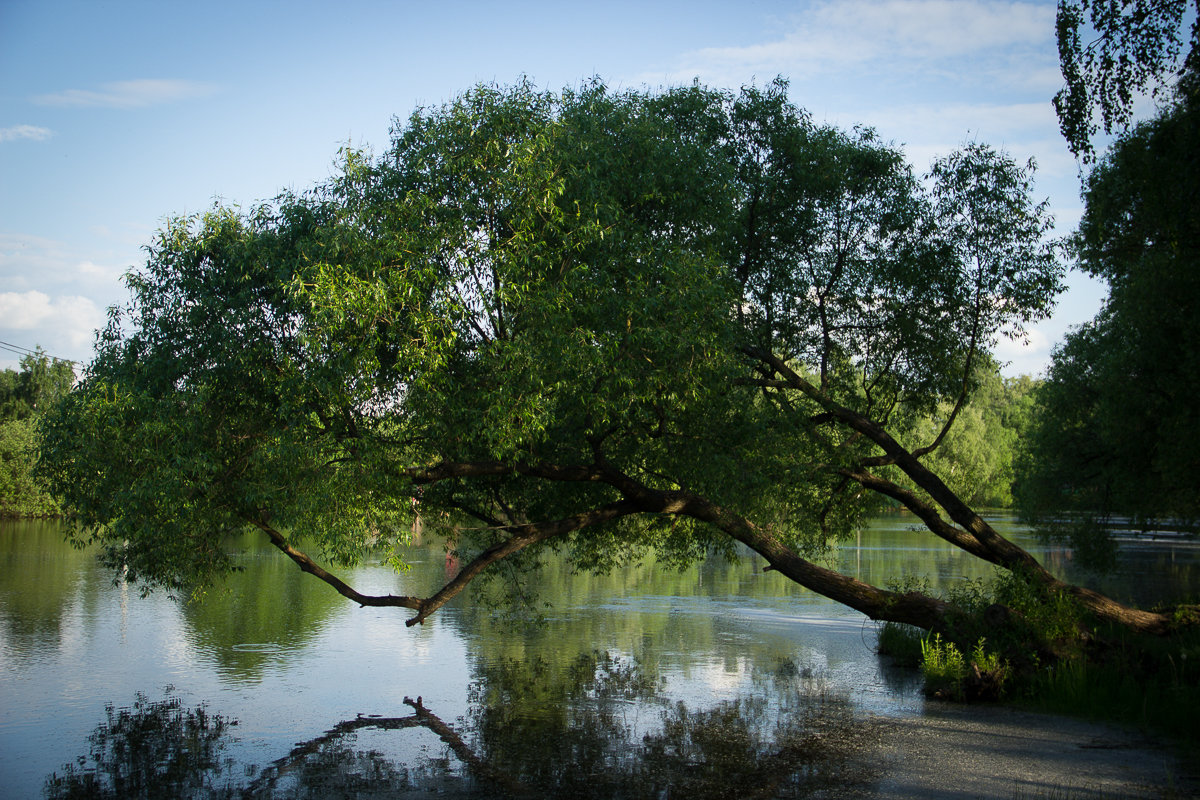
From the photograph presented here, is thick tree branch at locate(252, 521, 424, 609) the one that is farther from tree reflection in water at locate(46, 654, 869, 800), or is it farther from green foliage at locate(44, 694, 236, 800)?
green foliage at locate(44, 694, 236, 800)

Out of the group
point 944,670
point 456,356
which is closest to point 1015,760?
point 944,670

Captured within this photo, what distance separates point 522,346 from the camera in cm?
1167

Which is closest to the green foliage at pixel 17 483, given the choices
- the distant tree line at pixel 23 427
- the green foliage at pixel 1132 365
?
the distant tree line at pixel 23 427

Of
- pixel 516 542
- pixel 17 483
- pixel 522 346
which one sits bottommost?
pixel 516 542

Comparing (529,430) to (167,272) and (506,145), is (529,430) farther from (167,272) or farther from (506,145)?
(167,272)

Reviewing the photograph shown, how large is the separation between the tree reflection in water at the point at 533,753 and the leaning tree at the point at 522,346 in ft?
7.62

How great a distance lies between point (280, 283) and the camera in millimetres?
11898

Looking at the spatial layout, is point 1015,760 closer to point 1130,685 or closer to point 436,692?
point 1130,685

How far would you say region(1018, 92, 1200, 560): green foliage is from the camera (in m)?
11.5

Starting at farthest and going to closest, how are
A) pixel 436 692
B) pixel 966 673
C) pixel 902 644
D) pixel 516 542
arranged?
pixel 902 644
pixel 436 692
pixel 966 673
pixel 516 542

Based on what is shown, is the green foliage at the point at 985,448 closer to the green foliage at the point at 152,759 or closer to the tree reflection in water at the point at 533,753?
the tree reflection in water at the point at 533,753

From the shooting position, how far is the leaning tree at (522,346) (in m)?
11.9

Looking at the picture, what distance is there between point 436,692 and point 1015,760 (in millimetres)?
9780

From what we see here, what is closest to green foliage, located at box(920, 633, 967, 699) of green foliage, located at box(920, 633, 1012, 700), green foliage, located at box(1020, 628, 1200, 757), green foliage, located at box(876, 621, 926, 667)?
green foliage, located at box(920, 633, 1012, 700)
